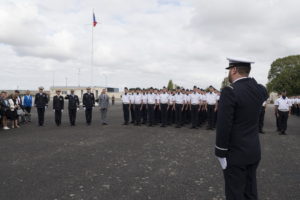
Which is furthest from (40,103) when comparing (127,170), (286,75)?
(286,75)

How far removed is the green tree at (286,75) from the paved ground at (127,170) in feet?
172

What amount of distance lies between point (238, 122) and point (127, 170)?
3568 mm

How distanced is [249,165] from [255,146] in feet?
0.77

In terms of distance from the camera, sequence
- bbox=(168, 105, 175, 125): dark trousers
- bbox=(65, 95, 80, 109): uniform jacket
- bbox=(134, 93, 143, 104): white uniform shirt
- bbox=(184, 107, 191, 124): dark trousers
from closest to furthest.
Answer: bbox=(65, 95, 80, 109): uniform jacket < bbox=(134, 93, 143, 104): white uniform shirt < bbox=(184, 107, 191, 124): dark trousers < bbox=(168, 105, 175, 125): dark trousers

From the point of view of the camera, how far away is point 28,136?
1037cm

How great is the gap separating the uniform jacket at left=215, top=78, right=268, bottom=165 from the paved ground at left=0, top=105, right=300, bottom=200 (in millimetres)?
1750

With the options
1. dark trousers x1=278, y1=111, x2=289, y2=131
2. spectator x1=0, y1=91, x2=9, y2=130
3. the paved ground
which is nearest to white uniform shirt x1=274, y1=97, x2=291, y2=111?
dark trousers x1=278, y1=111, x2=289, y2=131

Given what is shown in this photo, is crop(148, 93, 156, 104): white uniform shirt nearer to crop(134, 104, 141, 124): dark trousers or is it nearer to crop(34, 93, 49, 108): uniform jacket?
crop(134, 104, 141, 124): dark trousers

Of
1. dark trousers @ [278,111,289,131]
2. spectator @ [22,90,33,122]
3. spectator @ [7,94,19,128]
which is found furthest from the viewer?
spectator @ [22,90,33,122]

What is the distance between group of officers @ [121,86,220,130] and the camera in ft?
42.9

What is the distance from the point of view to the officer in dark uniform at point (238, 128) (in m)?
2.76

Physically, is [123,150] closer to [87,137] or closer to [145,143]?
[145,143]

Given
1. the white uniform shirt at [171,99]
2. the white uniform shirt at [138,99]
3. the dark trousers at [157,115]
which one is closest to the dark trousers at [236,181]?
the white uniform shirt at [171,99]

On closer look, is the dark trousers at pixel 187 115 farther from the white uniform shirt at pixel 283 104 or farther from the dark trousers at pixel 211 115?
the white uniform shirt at pixel 283 104
